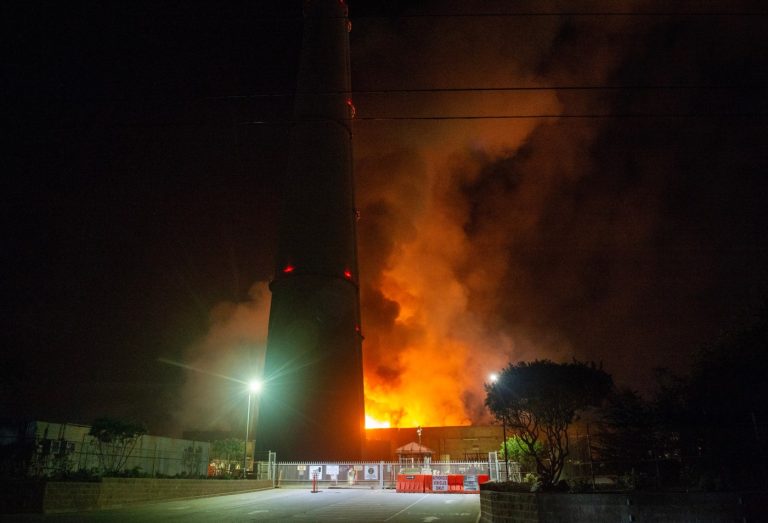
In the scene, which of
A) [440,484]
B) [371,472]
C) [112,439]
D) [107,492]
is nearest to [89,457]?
[112,439]

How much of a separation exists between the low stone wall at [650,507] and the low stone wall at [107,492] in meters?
15.7

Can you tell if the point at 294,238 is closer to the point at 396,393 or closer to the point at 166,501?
the point at 166,501

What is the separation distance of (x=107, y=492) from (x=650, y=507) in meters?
19.0

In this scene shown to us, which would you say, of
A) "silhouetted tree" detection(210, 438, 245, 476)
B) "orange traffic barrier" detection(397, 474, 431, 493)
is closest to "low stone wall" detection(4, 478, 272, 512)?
"orange traffic barrier" detection(397, 474, 431, 493)

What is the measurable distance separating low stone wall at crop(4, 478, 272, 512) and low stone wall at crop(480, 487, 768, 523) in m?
15.7

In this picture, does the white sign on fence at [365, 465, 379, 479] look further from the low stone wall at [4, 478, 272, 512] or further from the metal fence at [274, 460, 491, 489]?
the low stone wall at [4, 478, 272, 512]

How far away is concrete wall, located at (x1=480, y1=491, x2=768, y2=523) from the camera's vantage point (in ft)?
35.4

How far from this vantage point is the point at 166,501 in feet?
74.4

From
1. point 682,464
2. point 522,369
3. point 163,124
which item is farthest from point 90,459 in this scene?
point 682,464

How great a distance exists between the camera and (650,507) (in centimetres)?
1116

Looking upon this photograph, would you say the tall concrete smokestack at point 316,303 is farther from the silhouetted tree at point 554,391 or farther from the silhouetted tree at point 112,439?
the silhouetted tree at point 554,391

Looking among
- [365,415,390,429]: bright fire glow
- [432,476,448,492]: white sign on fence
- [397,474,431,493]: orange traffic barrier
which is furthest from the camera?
[365,415,390,429]: bright fire glow

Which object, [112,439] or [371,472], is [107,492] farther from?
[371,472]

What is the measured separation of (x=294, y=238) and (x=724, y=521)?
37.4 metres
